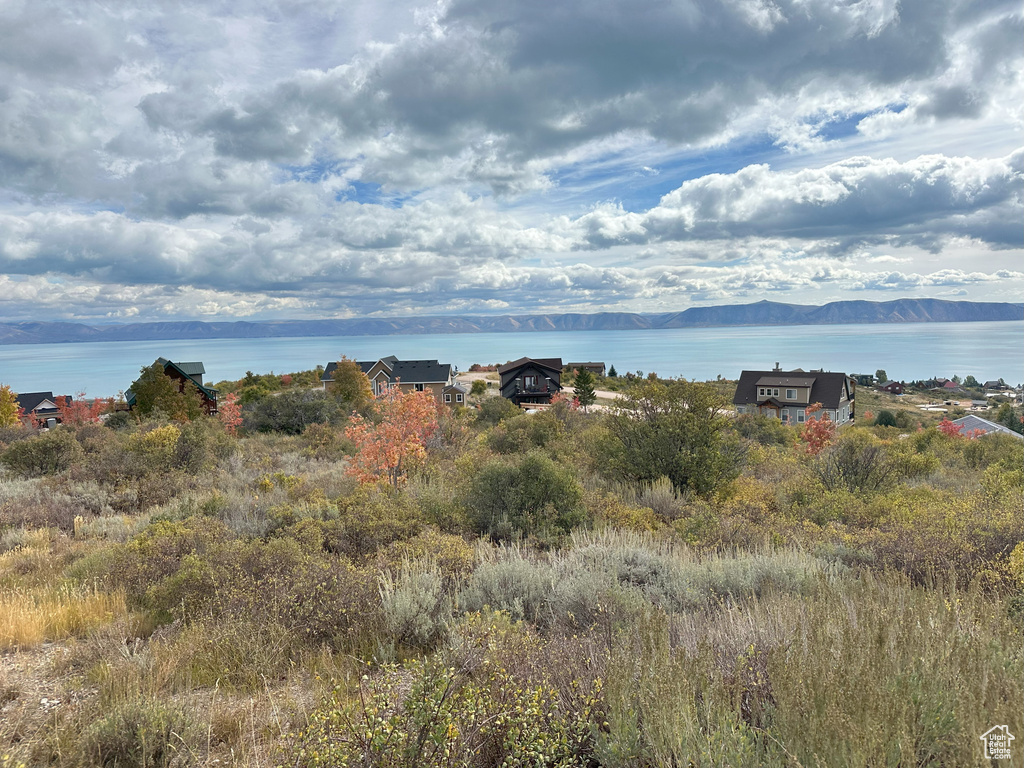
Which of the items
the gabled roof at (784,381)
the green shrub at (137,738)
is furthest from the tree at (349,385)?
the gabled roof at (784,381)

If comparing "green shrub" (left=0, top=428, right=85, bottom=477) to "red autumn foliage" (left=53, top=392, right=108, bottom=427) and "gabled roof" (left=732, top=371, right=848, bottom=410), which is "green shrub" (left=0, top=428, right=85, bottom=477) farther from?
"gabled roof" (left=732, top=371, right=848, bottom=410)

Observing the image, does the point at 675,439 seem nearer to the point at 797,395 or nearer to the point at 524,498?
the point at 524,498

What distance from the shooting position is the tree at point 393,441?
12.5m

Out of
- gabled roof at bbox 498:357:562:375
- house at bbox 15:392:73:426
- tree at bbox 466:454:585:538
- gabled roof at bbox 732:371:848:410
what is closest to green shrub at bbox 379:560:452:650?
tree at bbox 466:454:585:538

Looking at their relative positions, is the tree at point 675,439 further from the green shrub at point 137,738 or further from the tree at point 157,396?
the tree at point 157,396

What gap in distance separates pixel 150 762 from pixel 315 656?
140 cm

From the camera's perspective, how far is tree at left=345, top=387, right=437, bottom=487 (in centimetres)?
1255

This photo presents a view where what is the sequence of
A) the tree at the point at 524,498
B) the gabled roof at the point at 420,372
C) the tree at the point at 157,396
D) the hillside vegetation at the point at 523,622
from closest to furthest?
the hillside vegetation at the point at 523,622 < the tree at the point at 524,498 < the tree at the point at 157,396 < the gabled roof at the point at 420,372

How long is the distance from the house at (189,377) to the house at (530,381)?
26418 millimetres

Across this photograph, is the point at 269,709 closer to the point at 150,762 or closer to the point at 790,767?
the point at 150,762

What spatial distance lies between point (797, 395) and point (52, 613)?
5625cm

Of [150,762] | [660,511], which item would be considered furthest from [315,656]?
[660,511]

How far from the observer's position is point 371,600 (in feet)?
16.2

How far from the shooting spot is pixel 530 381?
183ft
